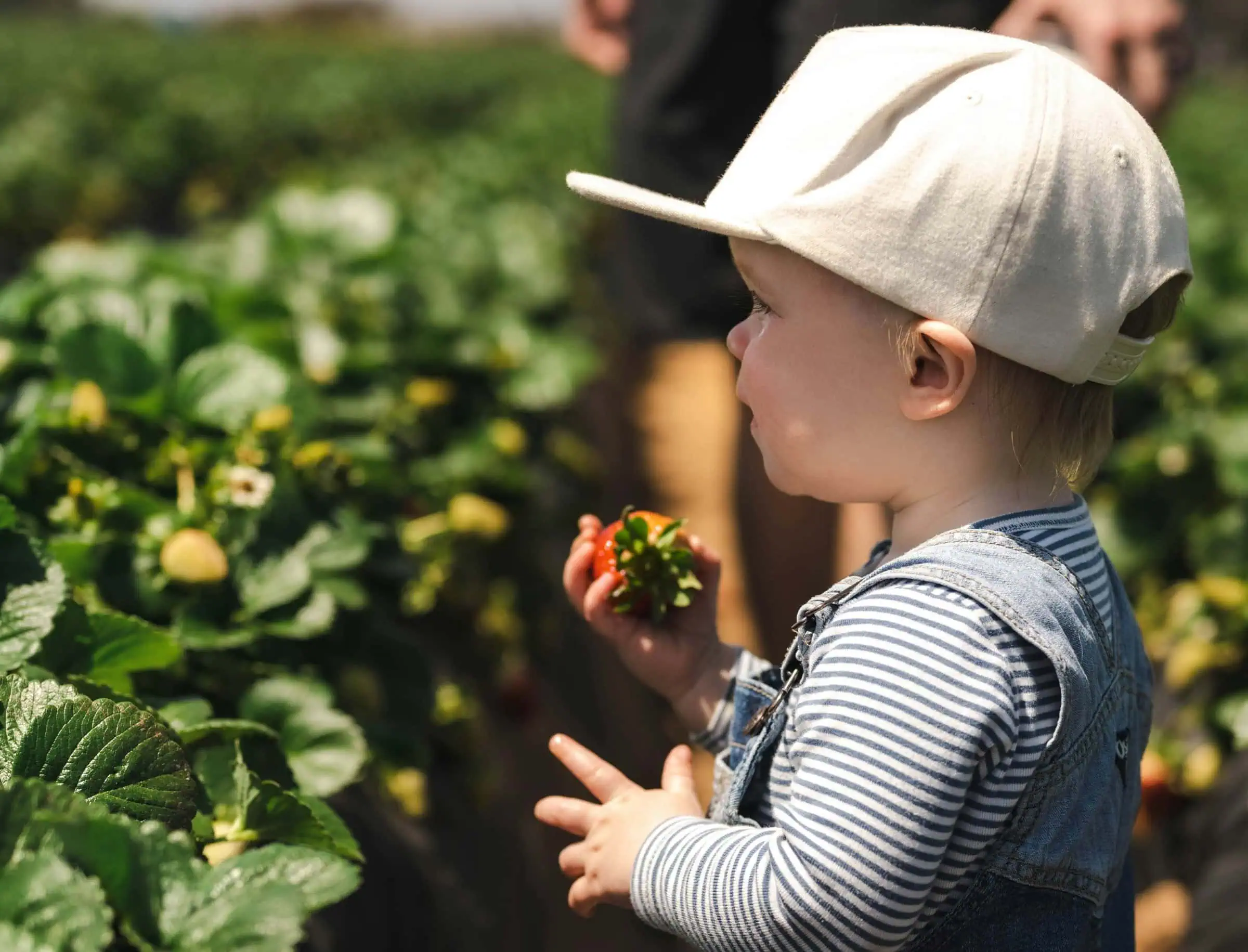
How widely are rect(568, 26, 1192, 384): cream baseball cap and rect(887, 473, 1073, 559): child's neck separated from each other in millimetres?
124

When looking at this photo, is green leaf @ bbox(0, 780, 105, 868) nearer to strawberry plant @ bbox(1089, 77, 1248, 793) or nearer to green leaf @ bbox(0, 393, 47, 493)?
green leaf @ bbox(0, 393, 47, 493)

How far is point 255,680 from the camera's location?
1690 millimetres

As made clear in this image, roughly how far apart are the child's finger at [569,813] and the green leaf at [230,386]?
2.74 ft

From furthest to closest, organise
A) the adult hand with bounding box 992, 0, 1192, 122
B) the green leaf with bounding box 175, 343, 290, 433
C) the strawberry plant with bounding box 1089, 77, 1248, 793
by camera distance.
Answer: the strawberry plant with bounding box 1089, 77, 1248, 793 < the adult hand with bounding box 992, 0, 1192, 122 < the green leaf with bounding box 175, 343, 290, 433

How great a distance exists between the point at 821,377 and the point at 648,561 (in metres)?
0.28

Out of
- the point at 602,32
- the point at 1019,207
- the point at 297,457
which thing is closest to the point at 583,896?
the point at 1019,207

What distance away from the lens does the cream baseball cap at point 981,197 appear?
115 centimetres

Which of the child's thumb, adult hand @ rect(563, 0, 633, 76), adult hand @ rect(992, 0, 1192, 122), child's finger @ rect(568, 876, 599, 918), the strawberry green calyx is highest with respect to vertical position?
adult hand @ rect(992, 0, 1192, 122)

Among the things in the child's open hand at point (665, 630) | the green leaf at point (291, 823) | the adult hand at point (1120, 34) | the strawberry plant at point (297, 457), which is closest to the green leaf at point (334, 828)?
the green leaf at point (291, 823)

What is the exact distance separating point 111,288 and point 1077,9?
1.61 m

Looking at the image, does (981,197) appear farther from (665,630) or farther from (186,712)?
(186,712)

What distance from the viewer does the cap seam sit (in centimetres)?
114

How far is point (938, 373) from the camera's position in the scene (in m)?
1.22

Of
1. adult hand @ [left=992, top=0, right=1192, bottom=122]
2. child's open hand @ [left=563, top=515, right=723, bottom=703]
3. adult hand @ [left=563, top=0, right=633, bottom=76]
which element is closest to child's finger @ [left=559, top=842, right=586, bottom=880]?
child's open hand @ [left=563, top=515, right=723, bottom=703]
